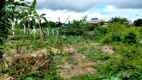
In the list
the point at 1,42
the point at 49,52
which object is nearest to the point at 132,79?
the point at 49,52

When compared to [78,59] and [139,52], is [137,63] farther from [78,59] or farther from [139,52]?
[78,59]

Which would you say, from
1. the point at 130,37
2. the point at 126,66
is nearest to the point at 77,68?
the point at 126,66

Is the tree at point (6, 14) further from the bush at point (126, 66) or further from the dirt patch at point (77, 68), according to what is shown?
the dirt patch at point (77, 68)

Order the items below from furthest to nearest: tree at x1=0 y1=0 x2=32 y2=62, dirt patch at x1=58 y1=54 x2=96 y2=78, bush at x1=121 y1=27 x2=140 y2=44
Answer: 1. bush at x1=121 y1=27 x2=140 y2=44
2. dirt patch at x1=58 y1=54 x2=96 y2=78
3. tree at x1=0 y1=0 x2=32 y2=62

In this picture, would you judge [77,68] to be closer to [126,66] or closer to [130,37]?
[126,66]

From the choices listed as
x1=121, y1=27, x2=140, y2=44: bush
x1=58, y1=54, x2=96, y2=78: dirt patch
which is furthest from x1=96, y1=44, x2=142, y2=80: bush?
x1=121, y1=27, x2=140, y2=44: bush

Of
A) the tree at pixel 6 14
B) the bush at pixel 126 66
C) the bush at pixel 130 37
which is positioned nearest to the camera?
the tree at pixel 6 14

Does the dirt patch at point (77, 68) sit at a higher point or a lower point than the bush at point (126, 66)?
lower

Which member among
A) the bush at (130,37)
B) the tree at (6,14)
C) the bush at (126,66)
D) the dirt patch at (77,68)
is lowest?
the dirt patch at (77,68)

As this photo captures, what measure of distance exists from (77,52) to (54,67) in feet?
27.3

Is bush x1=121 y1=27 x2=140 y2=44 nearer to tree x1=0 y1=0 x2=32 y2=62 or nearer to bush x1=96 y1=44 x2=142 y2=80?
bush x1=96 y1=44 x2=142 y2=80

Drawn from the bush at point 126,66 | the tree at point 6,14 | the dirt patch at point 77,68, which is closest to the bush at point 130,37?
the dirt patch at point 77,68

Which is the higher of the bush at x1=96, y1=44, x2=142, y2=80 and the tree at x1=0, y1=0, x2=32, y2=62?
the tree at x1=0, y1=0, x2=32, y2=62

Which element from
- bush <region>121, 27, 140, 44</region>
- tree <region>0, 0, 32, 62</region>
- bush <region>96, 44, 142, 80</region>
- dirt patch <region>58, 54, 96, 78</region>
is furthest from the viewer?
bush <region>121, 27, 140, 44</region>
